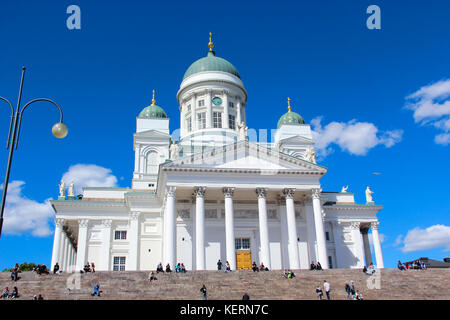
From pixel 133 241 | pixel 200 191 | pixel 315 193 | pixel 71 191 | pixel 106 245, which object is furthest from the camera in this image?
pixel 71 191

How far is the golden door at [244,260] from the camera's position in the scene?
124 feet

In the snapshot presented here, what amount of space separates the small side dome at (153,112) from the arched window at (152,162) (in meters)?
4.76

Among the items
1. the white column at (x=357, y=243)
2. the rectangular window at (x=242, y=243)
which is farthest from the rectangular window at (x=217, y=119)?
the white column at (x=357, y=243)

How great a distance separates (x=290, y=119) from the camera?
53750 mm

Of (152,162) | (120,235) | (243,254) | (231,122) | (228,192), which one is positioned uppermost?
(231,122)

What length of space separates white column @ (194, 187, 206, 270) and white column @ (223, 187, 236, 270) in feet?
6.16

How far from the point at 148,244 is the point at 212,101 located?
19.0 meters

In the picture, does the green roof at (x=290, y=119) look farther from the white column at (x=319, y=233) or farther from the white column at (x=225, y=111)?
the white column at (x=319, y=233)

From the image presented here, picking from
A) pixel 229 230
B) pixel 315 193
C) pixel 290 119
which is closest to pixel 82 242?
pixel 229 230

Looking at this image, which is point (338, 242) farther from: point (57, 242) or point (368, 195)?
point (57, 242)

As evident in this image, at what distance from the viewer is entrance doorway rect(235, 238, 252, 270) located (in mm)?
37750

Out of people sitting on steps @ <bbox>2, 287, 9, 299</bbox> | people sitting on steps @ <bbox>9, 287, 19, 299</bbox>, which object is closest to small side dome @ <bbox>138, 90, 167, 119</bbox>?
people sitting on steps @ <bbox>9, 287, 19, 299</bbox>

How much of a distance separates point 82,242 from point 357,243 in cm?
2792

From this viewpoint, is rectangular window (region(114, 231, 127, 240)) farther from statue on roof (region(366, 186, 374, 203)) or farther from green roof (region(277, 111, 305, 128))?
statue on roof (region(366, 186, 374, 203))
